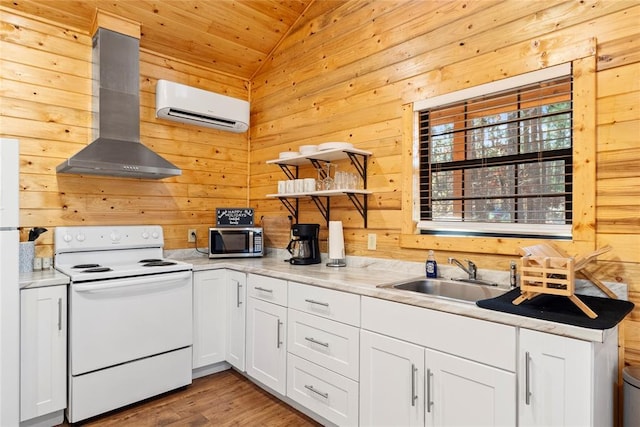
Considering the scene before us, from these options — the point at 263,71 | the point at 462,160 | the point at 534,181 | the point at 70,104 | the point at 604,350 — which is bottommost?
the point at 604,350

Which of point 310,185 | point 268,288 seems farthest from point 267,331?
point 310,185

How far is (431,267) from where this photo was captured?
2.23 m

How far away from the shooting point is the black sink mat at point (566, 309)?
Result: 4.22 ft

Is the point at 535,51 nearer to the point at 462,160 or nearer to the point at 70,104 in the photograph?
the point at 462,160

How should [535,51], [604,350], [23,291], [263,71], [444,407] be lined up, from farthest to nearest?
[263,71], [23,291], [535,51], [444,407], [604,350]

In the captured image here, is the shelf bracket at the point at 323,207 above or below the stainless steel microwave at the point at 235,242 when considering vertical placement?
above

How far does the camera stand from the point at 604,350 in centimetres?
140

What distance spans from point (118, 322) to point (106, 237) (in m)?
0.77

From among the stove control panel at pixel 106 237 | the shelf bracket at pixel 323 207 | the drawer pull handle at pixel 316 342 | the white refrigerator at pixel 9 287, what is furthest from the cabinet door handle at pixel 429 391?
the stove control panel at pixel 106 237

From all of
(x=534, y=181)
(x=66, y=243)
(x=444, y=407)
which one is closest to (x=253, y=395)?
(x=444, y=407)

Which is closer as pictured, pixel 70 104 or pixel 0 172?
pixel 0 172

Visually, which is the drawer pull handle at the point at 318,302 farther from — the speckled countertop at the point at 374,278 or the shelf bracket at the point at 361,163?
the shelf bracket at the point at 361,163

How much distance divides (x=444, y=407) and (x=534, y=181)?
4.02ft

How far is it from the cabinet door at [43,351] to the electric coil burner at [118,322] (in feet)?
0.18
